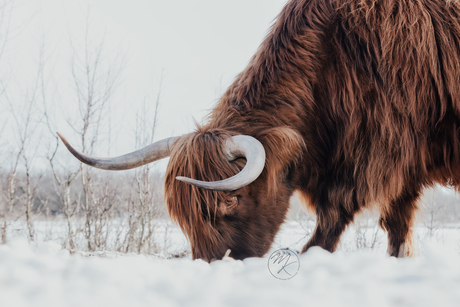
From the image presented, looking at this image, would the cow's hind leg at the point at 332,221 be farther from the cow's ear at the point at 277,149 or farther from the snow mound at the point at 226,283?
the snow mound at the point at 226,283

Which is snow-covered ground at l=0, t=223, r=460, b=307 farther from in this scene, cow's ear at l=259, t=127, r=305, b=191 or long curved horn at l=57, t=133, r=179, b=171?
long curved horn at l=57, t=133, r=179, b=171

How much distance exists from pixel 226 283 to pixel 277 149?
Answer: 6.98ft

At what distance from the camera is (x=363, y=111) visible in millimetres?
3273

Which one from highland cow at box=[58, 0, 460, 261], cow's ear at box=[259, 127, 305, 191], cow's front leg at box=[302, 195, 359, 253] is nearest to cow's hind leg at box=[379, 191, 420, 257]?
highland cow at box=[58, 0, 460, 261]

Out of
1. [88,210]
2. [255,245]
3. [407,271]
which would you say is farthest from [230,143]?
[88,210]

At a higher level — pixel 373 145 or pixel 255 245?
pixel 373 145

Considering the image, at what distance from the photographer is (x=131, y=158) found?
10.9 feet

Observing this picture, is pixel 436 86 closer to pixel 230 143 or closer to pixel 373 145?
pixel 373 145

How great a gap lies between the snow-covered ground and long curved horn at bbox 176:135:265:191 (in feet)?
4.53

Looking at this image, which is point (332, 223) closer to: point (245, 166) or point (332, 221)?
point (332, 221)

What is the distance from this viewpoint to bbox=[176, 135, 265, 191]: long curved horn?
8.42 ft

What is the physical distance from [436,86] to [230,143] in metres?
1.72
